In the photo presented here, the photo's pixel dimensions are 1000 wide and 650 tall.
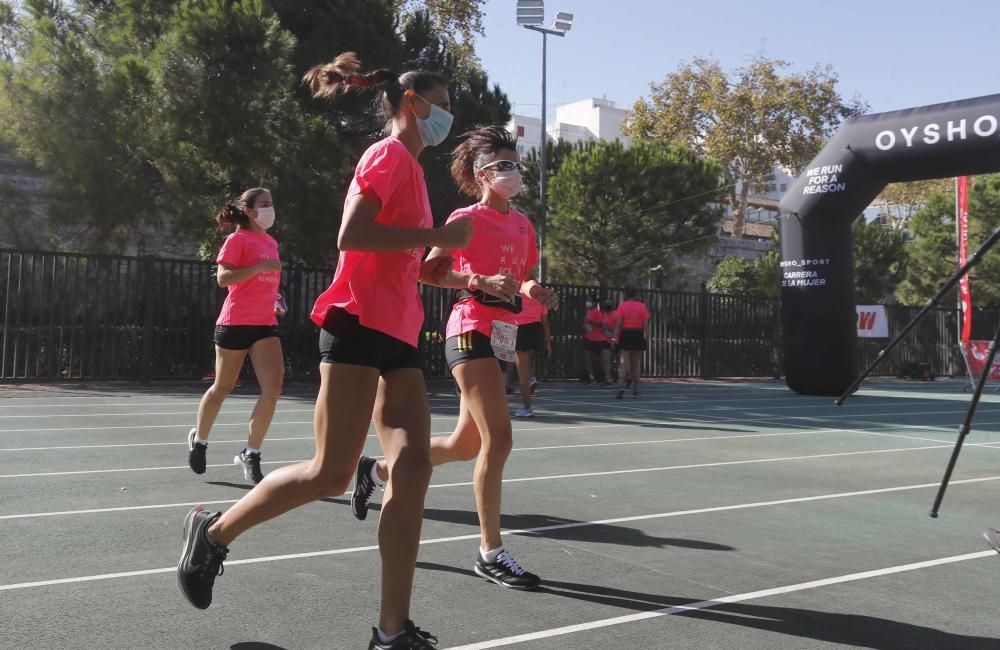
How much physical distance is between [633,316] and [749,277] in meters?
19.4

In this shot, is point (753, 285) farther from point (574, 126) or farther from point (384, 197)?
point (574, 126)

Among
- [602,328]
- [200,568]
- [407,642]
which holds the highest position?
[602,328]

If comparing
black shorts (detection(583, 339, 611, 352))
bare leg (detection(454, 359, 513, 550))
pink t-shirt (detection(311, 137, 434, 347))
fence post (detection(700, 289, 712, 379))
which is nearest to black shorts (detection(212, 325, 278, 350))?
bare leg (detection(454, 359, 513, 550))

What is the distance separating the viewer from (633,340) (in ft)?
52.2

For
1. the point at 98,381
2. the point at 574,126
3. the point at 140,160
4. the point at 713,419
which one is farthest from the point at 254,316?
the point at 574,126

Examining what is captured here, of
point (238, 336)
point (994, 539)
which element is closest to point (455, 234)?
point (994, 539)

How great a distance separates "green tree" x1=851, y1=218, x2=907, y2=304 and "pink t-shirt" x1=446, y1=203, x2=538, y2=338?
31.0m

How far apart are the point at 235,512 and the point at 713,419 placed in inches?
392

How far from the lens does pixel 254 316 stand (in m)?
6.39

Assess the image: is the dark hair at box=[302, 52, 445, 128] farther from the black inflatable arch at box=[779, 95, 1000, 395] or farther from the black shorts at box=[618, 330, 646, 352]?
the black inflatable arch at box=[779, 95, 1000, 395]

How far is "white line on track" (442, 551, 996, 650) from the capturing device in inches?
134

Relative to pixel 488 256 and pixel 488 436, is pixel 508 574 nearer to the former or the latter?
pixel 488 436

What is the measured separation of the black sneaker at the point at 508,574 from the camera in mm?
4043

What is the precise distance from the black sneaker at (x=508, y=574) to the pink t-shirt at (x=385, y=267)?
4.18 ft
